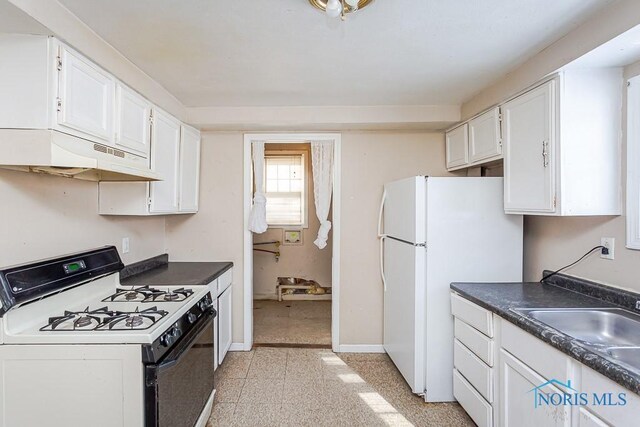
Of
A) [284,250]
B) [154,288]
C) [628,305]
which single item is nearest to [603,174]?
[628,305]

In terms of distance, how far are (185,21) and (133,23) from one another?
0.27m

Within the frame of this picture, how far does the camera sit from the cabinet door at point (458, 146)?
2691 millimetres

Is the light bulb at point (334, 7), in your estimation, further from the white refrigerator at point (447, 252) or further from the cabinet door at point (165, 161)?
the cabinet door at point (165, 161)

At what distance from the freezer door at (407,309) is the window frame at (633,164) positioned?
108 centimetres

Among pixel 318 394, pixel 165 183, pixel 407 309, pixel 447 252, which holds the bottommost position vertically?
pixel 318 394

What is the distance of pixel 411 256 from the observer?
7.63 ft

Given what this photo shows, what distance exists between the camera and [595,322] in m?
1.63

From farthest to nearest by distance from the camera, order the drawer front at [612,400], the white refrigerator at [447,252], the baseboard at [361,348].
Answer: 1. the baseboard at [361,348]
2. the white refrigerator at [447,252]
3. the drawer front at [612,400]

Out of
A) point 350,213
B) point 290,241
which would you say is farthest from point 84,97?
point 290,241

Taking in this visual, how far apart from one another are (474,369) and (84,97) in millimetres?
2673

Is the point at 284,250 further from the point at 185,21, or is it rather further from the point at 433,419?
the point at 185,21

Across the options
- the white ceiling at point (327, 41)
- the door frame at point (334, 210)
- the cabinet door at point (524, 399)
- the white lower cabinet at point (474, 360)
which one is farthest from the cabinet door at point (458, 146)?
the cabinet door at point (524, 399)

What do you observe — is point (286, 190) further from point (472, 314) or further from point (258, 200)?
point (472, 314)

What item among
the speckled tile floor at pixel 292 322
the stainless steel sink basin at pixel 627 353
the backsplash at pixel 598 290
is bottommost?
the speckled tile floor at pixel 292 322
